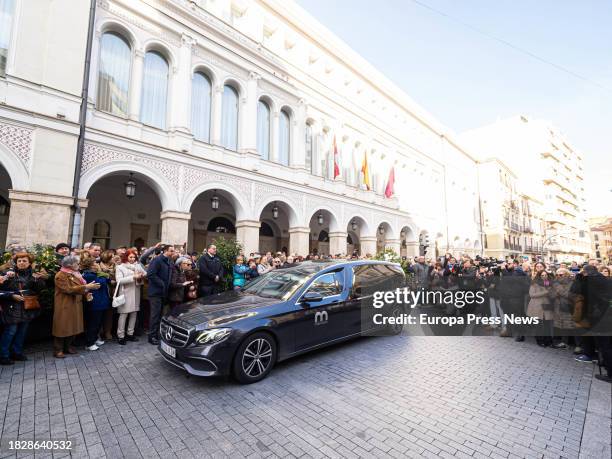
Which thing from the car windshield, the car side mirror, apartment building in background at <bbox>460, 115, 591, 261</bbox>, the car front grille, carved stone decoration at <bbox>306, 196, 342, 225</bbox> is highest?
apartment building in background at <bbox>460, 115, 591, 261</bbox>

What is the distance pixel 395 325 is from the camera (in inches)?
283

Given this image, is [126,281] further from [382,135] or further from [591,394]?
[382,135]

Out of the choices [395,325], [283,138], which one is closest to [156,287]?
[395,325]

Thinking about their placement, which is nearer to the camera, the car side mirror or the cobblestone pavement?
the cobblestone pavement

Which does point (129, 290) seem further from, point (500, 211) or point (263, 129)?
point (500, 211)

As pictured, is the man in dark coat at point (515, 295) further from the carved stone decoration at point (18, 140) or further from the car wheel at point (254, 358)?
the carved stone decoration at point (18, 140)

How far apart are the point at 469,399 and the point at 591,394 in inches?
76.4

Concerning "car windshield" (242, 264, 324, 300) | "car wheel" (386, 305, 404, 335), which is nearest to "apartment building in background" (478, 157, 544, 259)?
"car wheel" (386, 305, 404, 335)

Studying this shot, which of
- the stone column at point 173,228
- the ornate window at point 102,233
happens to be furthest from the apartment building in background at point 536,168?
the ornate window at point 102,233

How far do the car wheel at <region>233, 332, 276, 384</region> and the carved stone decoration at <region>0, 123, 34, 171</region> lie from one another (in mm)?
9209

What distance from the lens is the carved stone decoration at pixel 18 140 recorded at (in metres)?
8.56

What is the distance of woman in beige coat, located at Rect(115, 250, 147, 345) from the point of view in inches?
240

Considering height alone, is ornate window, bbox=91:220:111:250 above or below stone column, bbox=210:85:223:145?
below

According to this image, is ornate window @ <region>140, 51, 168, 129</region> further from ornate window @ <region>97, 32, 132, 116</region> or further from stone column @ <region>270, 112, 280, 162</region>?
stone column @ <region>270, 112, 280, 162</region>
